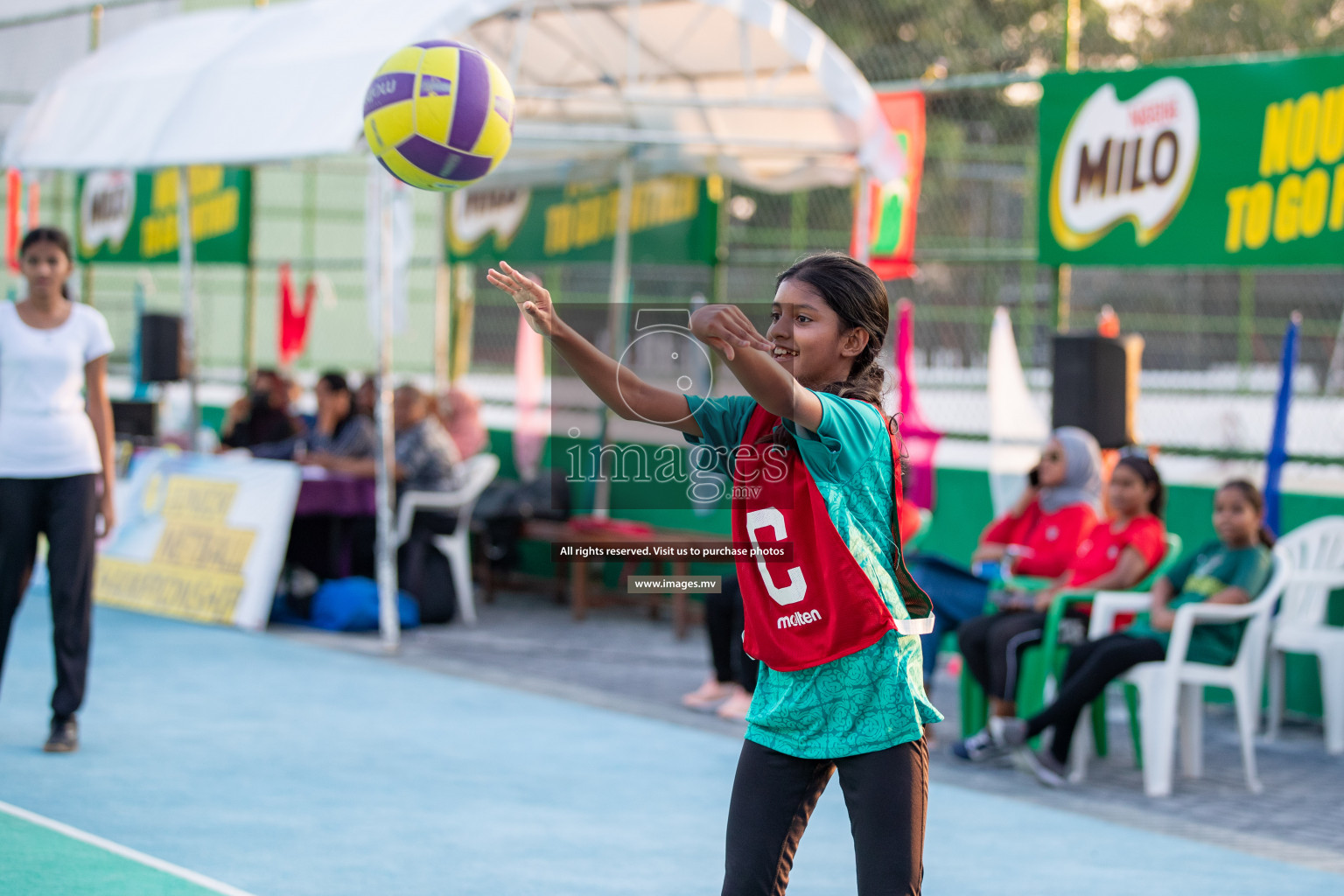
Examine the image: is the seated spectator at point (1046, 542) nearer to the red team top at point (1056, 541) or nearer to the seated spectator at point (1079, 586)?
the red team top at point (1056, 541)

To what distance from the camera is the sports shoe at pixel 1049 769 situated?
6.38 m

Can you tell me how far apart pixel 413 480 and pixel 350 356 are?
15065mm

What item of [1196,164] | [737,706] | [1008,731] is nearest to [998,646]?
[1008,731]

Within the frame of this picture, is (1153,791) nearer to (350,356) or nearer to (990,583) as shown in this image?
(990,583)

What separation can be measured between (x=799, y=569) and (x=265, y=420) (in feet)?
32.5

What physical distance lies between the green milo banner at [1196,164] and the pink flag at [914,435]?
0.96 metres

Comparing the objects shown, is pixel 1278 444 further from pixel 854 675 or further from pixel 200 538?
pixel 200 538

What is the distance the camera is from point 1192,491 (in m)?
8.48

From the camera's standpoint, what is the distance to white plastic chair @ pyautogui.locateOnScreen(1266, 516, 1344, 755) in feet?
23.3

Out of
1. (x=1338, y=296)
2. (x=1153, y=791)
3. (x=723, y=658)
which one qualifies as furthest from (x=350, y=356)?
(x=1153, y=791)

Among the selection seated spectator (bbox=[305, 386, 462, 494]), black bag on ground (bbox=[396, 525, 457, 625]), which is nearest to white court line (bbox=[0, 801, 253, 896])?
black bag on ground (bbox=[396, 525, 457, 625])

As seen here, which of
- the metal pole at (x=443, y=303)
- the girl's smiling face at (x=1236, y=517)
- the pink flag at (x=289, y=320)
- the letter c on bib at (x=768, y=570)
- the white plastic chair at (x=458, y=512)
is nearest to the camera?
the letter c on bib at (x=768, y=570)

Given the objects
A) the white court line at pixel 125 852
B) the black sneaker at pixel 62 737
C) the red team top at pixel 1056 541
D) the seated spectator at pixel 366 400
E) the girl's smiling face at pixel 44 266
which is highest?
the girl's smiling face at pixel 44 266

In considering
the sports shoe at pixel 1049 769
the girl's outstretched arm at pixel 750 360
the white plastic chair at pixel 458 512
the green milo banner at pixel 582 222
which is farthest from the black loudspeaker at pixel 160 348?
the girl's outstretched arm at pixel 750 360
